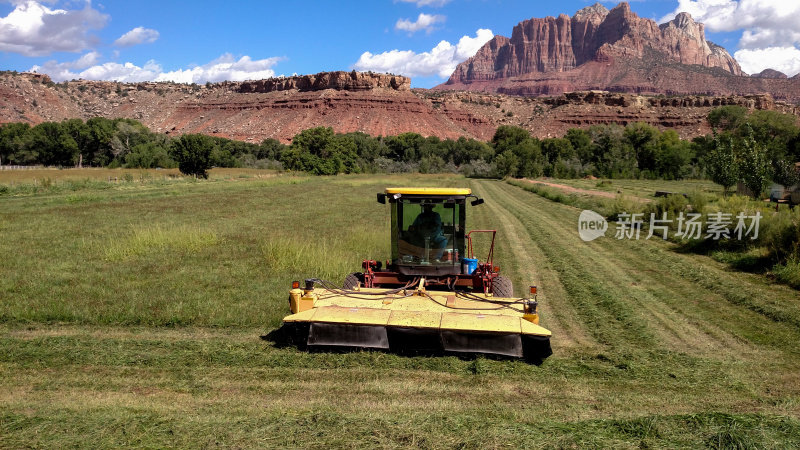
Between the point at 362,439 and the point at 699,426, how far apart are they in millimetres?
3227

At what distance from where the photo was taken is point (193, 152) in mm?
58812

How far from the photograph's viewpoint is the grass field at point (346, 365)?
481 cm

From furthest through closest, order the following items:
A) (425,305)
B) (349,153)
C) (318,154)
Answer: (349,153) → (318,154) → (425,305)

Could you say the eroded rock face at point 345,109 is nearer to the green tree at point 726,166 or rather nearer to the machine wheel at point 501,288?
the green tree at point 726,166

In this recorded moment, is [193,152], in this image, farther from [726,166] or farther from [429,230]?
[429,230]

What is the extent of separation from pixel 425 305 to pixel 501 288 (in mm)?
1949

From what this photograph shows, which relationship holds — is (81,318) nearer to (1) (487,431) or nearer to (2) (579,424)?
(1) (487,431)

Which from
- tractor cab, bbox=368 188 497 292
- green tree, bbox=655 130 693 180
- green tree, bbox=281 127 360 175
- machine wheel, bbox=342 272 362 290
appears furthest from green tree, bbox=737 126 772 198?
green tree, bbox=281 127 360 175

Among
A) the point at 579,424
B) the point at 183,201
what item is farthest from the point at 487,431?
the point at 183,201

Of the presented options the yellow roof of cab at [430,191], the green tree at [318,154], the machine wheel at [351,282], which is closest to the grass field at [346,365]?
the machine wheel at [351,282]

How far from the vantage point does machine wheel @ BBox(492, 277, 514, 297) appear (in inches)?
336

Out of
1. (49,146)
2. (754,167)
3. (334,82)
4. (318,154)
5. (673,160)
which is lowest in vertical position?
(754,167)

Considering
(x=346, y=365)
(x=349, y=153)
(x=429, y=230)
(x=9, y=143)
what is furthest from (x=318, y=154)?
(x=346, y=365)

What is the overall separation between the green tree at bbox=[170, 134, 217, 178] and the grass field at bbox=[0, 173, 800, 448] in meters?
47.0
